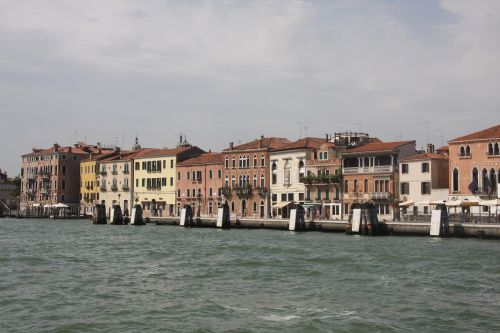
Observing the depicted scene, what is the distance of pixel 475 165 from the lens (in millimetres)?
51219

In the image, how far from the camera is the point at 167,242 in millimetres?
44375

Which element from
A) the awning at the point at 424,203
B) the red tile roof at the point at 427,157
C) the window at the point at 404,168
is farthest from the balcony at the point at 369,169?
the awning at the point at 424,203

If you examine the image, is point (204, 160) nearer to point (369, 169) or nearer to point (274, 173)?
point (274, 173)

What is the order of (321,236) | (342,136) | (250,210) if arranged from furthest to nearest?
(250,210) → (342,136) → (321,236)

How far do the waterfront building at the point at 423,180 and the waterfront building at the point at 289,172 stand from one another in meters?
9.02

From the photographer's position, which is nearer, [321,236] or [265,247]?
[265,247]

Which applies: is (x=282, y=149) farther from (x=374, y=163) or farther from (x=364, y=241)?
(x=364, y=241)

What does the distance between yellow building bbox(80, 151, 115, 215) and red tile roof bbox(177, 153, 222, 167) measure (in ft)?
57.0

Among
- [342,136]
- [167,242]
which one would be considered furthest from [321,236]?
[342,136]

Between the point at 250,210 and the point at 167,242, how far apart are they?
26.4m

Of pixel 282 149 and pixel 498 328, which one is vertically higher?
pixel 282 149

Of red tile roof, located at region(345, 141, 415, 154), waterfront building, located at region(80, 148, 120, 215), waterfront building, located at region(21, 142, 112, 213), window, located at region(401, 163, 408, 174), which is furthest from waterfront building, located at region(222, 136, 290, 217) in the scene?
waterfront building, located at region(21, 142, 112, 213)

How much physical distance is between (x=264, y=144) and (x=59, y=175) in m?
36.0

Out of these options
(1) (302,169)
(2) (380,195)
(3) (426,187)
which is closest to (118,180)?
(1) (302,169)
